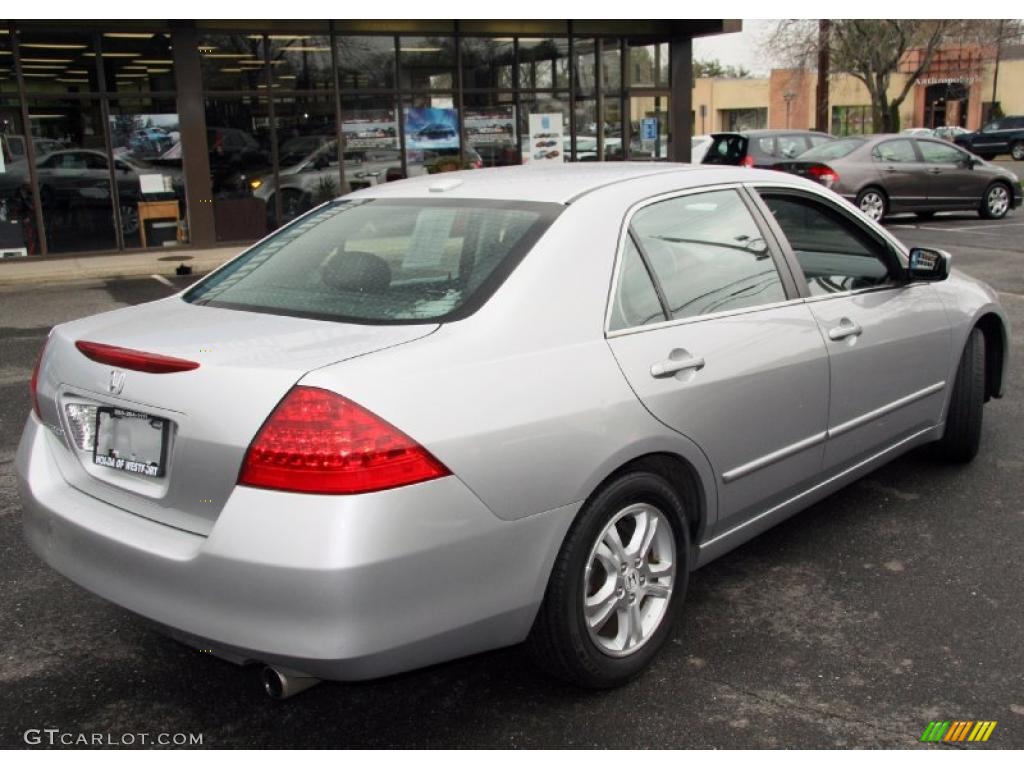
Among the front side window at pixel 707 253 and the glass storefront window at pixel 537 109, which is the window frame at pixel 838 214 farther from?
the glass storefront window at pixel 537 109

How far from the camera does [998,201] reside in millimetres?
18844

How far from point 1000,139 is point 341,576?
48193 mm

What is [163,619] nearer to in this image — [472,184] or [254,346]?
[254,346]

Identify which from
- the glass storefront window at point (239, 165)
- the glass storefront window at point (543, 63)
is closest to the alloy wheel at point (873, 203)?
the glass storefront window at point (543, 63)

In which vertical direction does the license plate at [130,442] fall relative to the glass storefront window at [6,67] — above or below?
below

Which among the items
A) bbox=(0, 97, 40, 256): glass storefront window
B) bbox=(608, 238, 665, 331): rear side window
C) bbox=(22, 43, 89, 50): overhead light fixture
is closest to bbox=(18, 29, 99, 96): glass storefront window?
bbox=(22, 43, 89, 50): overhead light fixture

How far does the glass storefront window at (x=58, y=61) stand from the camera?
14.9 m

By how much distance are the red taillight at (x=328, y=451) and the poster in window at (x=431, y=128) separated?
16.0 m

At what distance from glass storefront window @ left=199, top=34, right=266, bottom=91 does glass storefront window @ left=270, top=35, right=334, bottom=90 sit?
0.23m

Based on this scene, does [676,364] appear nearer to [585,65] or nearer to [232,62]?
[232,62]

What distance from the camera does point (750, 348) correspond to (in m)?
3.47

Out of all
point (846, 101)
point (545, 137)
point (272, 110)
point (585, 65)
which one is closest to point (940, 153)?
point (585, 65)

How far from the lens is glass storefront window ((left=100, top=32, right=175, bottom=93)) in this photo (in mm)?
15383
